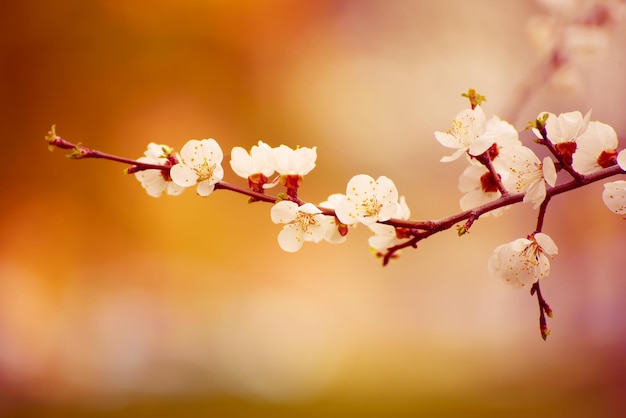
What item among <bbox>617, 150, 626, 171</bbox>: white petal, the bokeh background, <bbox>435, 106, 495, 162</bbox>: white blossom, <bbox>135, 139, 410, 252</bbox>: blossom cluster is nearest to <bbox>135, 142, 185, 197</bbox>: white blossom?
<bbox>135, 139, 410, 252</bbox>: blossom cluster

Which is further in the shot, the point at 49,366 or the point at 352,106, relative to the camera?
the point at 352,106

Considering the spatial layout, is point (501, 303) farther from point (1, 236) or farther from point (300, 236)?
point (300, 236)

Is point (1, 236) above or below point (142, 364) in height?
above

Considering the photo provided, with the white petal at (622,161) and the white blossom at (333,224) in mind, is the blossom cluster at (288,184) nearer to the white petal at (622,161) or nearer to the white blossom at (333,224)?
the white blossom at (333,224)

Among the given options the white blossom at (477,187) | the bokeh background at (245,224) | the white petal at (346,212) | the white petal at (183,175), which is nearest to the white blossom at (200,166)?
the white petal at (183,175)

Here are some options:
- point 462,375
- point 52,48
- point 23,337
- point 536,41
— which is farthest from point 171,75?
point 462,375

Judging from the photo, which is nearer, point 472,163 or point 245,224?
point 472,163

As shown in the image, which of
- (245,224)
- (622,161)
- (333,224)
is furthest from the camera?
(245,224)

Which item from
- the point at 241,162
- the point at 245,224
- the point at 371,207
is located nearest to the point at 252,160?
the point at 241,162

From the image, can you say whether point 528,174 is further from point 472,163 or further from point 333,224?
point 333,224
